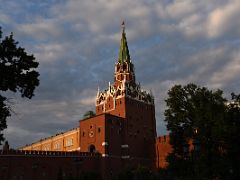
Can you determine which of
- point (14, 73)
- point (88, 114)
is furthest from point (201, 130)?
point (88, 114)

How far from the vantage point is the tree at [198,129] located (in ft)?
111

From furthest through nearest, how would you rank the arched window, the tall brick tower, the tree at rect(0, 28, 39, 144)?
the arched window < the tall brick tower < the tree at rect(0, 28, 39, 144)

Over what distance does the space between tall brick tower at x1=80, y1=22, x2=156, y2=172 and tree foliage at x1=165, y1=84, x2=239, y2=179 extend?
2544 centimetres

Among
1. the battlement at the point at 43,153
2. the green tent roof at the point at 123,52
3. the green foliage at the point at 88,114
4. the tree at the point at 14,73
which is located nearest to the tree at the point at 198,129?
the tree at the point at 14,73

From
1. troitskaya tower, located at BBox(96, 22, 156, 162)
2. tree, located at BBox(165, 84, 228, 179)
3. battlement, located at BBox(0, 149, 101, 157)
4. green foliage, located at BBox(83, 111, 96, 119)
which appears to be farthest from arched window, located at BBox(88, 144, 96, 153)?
tree, located at BBox(165, 84, 228, 179)

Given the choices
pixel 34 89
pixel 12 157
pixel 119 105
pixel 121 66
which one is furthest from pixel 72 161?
pixel 34 89

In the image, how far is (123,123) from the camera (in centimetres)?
6569

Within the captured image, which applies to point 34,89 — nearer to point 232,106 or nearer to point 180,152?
point 180,152

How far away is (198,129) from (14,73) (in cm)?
2048

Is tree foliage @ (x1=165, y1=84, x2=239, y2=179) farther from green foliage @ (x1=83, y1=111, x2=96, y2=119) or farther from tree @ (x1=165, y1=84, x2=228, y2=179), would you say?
green foliage @ (x1=83, y1=111, x2=96, y2=119)

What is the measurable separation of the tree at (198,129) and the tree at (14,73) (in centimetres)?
1643

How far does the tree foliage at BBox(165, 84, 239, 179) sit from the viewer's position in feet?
111

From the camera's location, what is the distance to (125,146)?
64.4 metres

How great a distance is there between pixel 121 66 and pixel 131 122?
13.0 m
